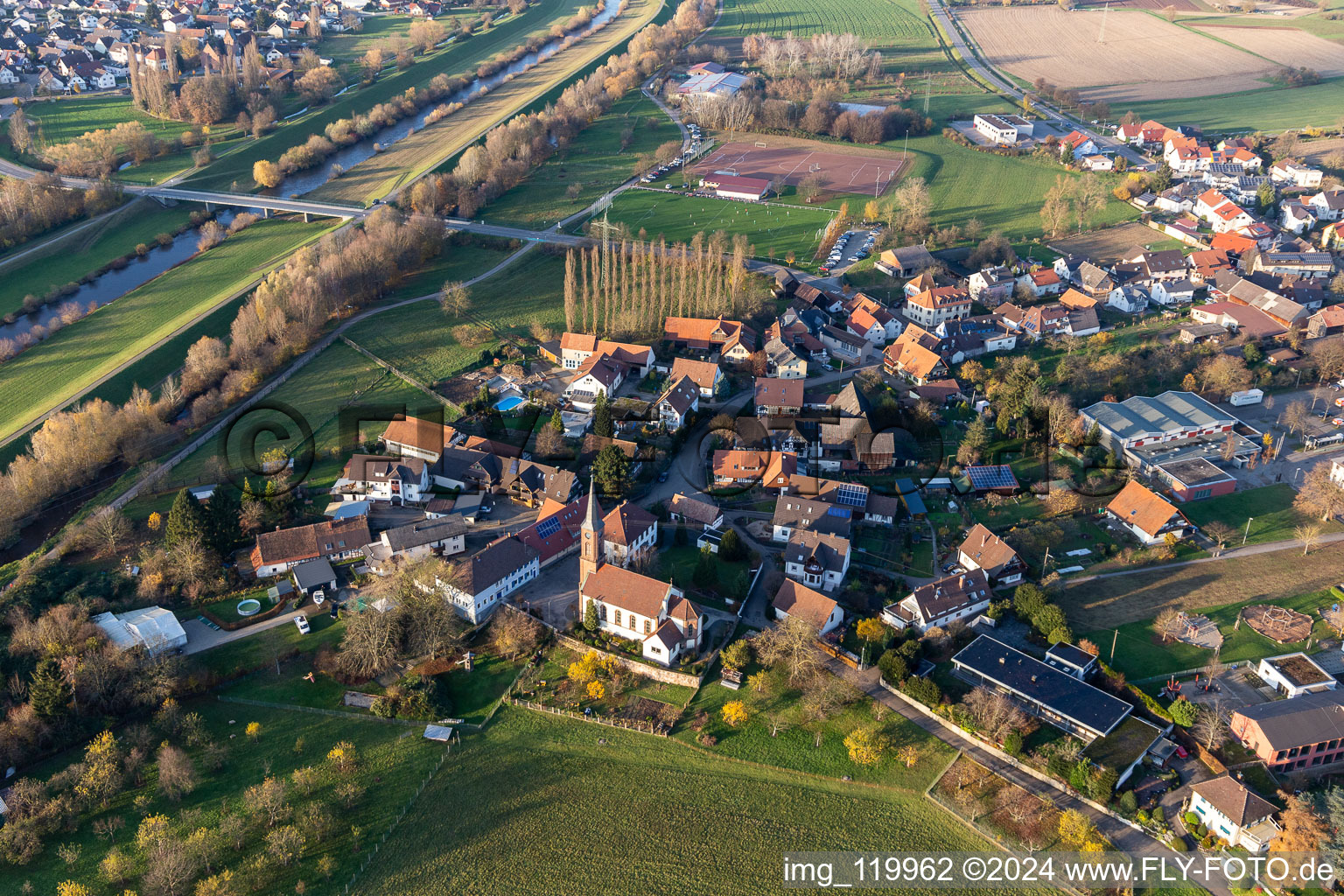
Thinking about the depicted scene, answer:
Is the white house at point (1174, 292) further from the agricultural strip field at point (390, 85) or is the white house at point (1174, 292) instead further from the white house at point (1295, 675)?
the agricultural strip field at point (390, 85)

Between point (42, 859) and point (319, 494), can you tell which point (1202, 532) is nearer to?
point (319, 494)

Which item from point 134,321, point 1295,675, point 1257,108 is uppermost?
point 1257,108

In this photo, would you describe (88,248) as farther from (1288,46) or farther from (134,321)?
(1288,46)

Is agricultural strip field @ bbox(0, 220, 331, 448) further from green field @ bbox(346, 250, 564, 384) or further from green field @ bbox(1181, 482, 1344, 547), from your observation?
green field @ bbox(1181, 482, 1344, 547)

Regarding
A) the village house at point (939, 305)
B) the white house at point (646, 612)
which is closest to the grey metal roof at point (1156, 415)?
the village house at point (939, 305)

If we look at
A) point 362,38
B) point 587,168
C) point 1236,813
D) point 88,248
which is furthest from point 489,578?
point 362,38

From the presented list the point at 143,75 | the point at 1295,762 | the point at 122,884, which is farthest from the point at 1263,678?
the point at 143,75

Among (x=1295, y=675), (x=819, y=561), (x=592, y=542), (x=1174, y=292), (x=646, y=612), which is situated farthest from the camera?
(x=1174, y=292)
